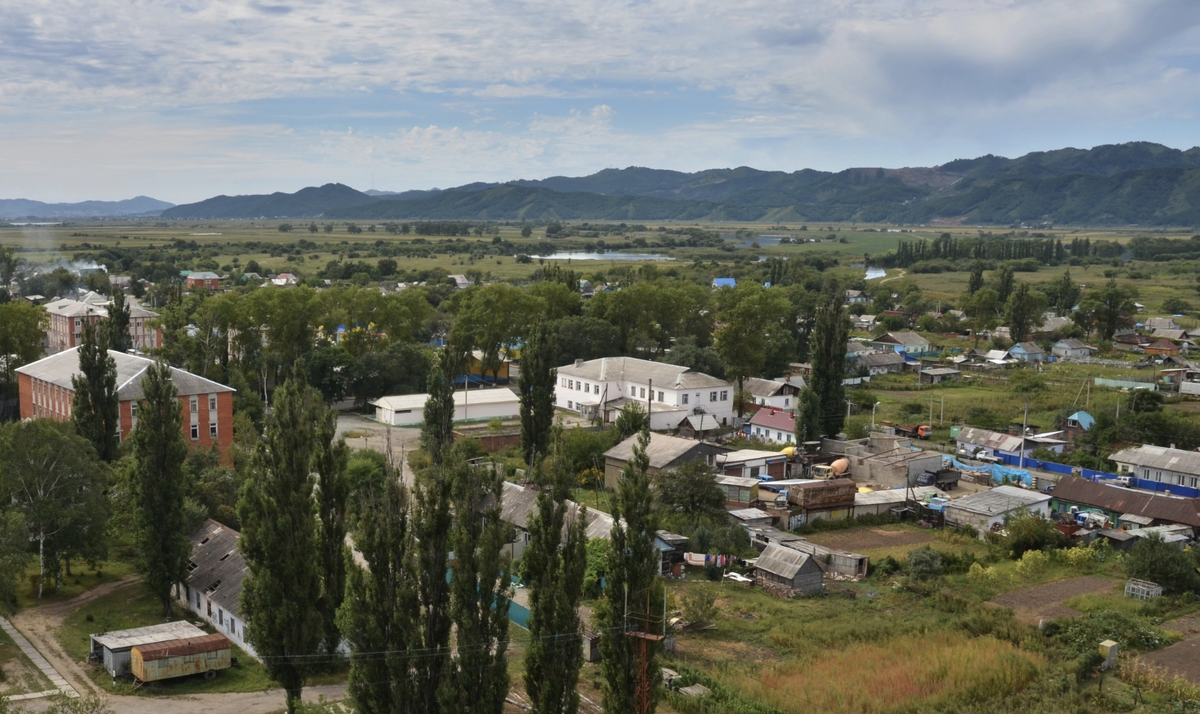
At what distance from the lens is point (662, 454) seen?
106ft

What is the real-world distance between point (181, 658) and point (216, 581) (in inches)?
140

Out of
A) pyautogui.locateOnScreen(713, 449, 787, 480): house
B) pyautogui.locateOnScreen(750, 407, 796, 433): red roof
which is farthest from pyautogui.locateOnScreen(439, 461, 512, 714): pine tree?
pyautogui.locateOnScreen(750, 407, 796, 433): red roof

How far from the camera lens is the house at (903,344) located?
6788cm

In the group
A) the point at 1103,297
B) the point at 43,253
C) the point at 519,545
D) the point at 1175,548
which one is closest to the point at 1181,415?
the point at 1175,548

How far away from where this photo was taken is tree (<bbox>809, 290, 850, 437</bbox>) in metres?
39.4

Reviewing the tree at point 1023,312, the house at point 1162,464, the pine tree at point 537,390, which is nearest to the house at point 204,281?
the pine tree at point 537,390

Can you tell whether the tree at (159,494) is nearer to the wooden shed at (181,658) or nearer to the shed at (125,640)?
the shed at (125,640)

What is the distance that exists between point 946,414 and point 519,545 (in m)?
27.5

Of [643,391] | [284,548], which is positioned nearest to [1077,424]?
[643,391]

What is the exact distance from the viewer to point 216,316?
47250 mm

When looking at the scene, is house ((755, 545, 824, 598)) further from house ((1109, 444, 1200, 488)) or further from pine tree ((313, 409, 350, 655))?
house ((1109, 444, 1200, 488))

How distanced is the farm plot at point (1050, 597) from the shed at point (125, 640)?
18.1 meters

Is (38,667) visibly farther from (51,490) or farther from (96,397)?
(96,397)

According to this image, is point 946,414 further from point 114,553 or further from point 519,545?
point 114,553
